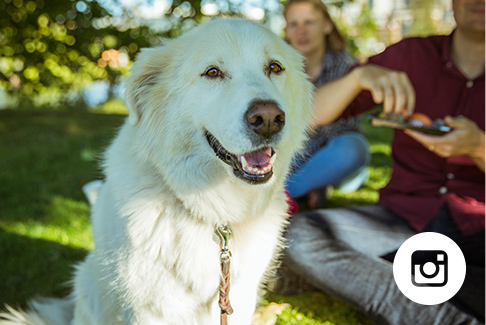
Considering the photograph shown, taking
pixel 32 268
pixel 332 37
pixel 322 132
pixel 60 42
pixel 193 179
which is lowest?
pixel 60 42

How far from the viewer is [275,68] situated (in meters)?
1.96

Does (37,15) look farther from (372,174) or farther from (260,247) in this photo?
(260,247)

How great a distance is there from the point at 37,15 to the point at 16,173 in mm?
2892

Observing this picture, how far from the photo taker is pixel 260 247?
187 centimetres

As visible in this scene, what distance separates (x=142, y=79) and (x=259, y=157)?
635 mm

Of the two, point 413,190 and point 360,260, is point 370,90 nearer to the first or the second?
point 413,190

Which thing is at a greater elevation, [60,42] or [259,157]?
[259,157]

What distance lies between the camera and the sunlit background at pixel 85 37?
245 inches

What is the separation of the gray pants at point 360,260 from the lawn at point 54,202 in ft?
0.93

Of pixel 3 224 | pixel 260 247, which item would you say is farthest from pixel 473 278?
pixel 3 224

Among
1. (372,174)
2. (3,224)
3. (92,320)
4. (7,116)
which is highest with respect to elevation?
(92,320)

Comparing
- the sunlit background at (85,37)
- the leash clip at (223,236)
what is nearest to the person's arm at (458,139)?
the leash clip at (223,236)

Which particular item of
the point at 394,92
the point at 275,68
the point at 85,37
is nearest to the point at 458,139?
the point at 394,92

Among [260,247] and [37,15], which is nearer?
[260,247]
